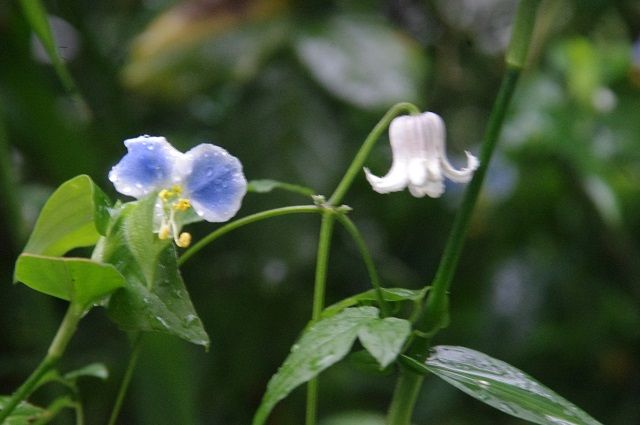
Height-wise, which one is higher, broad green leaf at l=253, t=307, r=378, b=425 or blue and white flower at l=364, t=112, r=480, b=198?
blue and white flower at l=364, t=112, r=480, b=198

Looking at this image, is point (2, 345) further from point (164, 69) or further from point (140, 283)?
point (140, 283)

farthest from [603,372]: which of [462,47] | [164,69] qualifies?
[164,69]

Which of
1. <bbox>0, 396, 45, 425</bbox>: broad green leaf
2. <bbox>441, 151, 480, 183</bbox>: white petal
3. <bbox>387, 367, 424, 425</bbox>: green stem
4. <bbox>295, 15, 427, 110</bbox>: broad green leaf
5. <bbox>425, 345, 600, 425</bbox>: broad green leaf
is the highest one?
<bbox>295, 15, 427, 110</bbox>: broad green leaf

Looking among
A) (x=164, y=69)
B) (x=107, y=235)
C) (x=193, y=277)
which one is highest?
(x=164, y=69)

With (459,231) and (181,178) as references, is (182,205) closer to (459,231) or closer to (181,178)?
(181,178)

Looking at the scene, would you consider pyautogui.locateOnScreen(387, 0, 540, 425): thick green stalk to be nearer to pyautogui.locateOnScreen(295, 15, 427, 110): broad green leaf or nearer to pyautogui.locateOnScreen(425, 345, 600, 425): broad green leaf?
pyautogui.locateOnScreen(425, 345, 600, 425): broad green leaf

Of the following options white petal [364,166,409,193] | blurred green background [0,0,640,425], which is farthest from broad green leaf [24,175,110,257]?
blurred green background [0,0,640,425]

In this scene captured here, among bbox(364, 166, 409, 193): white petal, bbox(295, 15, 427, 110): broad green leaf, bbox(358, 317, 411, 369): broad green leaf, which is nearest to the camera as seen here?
bbox(358, 317, 411, 369): broad green leaf
